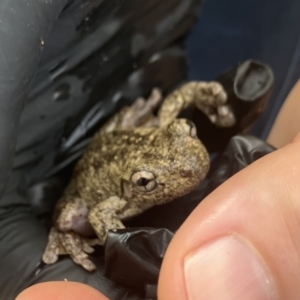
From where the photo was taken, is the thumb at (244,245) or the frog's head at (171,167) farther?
the frog's head at (171,167)

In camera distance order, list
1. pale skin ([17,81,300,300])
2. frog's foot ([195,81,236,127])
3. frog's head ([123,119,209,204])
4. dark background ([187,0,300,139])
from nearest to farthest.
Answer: pale skin ([17,81,300,300]) → frog's head ([123,119,209,204]) → frog's foot ([195,81,236,127]) → dark background ([187,0,300,139])

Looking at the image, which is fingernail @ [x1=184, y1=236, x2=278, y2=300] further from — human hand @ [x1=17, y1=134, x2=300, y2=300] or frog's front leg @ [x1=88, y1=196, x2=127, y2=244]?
frog's front leg @ [x1=88, y1=196, x2=127, y2=244]

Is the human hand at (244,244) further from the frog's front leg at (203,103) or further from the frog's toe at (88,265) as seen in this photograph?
the frog's front leg at (203,103)

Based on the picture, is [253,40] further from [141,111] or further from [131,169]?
[131,169]

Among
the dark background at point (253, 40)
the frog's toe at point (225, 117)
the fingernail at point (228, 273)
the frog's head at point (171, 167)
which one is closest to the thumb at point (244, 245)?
the fingernail at point (228, 273)

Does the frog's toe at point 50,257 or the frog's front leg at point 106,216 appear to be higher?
the frog's toe at point 50,257

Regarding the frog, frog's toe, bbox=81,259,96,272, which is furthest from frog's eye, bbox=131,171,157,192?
frog's toe, bbox=81,259,96,272

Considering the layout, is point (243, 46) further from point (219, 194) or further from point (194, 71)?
point (219, 194)

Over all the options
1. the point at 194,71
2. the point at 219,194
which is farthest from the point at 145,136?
the point at 194,71
